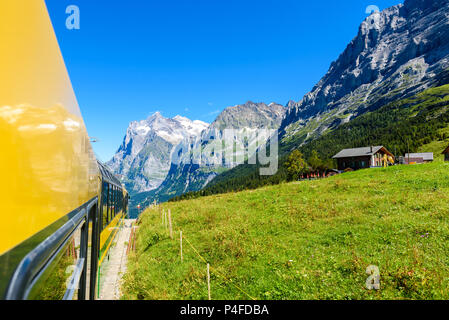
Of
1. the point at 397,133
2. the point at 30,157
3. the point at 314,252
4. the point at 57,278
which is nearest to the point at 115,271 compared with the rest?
the point at 314,252

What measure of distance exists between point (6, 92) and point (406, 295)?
8.78 m

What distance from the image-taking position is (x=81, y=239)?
11.0ft

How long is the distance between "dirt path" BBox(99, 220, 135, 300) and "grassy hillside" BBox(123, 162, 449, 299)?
0.51 m

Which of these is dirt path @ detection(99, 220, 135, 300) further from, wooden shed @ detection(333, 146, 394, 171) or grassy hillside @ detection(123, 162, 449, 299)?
wooden shed @ detection(333, 146, 394, 171)

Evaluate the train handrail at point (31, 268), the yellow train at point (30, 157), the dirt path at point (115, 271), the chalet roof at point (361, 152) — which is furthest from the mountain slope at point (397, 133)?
the train handrail at point (31, 268)

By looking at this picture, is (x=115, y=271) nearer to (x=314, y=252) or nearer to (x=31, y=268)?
(x=314, y=252)

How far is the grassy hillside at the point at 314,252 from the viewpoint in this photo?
745cm

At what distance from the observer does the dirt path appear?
9.72 m

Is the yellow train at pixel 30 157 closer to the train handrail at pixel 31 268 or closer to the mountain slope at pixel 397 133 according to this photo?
the train handrail at pixel 31 268

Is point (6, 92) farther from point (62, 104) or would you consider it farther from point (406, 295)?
point (406, 295)

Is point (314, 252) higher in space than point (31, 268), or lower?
lower

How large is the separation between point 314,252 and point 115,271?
9.37 meters

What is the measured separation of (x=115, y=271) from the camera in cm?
1223
